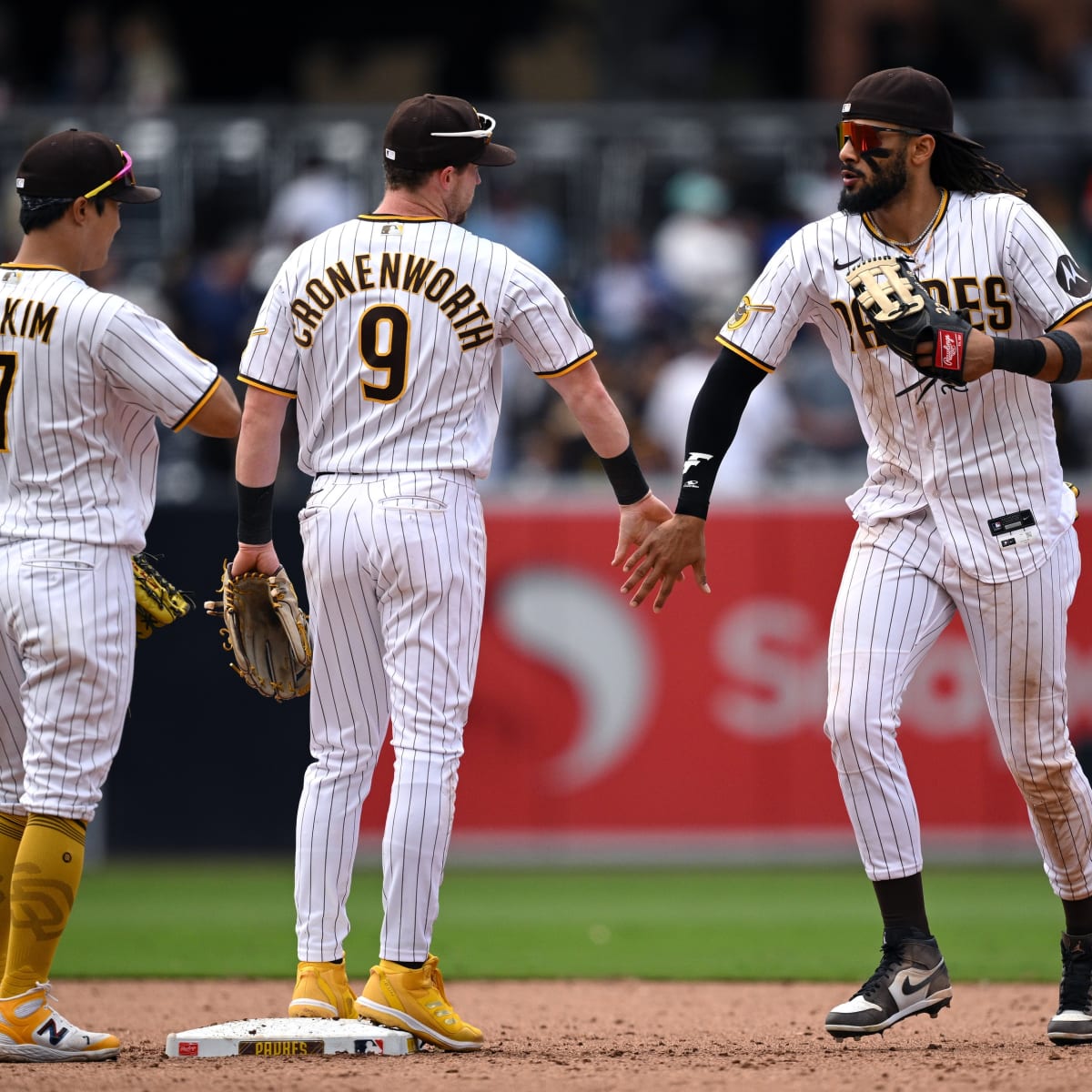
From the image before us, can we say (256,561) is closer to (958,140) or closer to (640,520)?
(640,520)

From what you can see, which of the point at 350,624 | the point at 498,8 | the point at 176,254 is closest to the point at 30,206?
the point at 350,624

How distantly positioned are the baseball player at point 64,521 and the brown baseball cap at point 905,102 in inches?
73.2

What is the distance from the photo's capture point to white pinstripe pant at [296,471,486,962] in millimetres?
4715

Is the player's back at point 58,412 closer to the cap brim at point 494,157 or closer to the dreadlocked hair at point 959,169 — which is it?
the cap brim at point 494,157

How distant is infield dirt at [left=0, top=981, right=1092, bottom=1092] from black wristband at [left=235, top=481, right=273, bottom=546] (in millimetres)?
1357

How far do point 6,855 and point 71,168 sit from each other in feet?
6.02

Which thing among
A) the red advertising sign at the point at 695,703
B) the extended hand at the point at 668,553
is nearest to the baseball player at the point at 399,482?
the extended hand at the point at 668,553

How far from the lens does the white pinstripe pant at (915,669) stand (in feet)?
15.8

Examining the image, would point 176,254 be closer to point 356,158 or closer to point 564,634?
point 356,158

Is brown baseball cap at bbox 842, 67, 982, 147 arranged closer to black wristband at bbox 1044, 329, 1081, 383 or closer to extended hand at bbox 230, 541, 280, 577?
black wristband at bbox 1044, 329, 1081, 383

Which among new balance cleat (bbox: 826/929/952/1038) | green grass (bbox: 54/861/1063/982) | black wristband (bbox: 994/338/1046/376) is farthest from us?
green grass (bbox: 54/861/1063/982)

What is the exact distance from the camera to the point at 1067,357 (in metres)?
4.66

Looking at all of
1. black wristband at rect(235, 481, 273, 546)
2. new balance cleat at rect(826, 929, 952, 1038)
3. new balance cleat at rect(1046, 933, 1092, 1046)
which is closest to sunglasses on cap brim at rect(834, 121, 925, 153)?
black wristband at rect(235, 481, 273, 546)

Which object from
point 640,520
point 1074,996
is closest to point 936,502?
point 640,520
